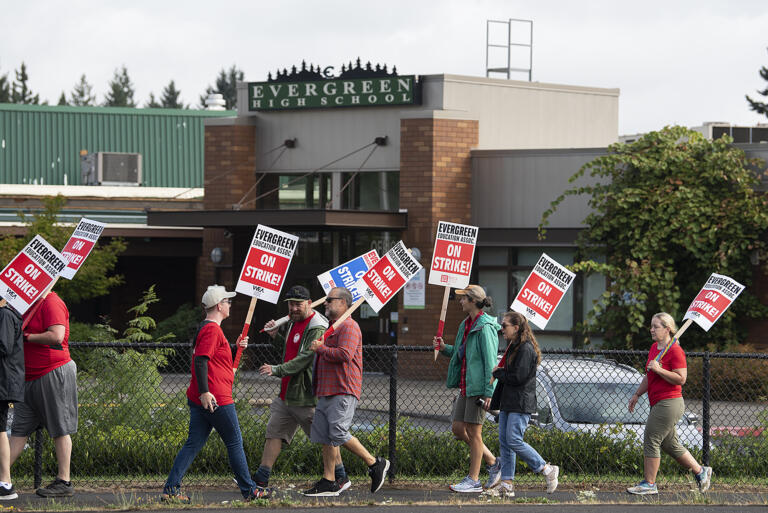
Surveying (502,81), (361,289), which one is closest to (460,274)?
(361,289)

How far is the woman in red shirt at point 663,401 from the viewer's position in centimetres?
1012

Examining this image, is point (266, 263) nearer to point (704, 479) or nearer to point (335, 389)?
point (335, 389)

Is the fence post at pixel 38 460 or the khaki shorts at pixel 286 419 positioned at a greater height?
the khaki shorts at pixel 286 419

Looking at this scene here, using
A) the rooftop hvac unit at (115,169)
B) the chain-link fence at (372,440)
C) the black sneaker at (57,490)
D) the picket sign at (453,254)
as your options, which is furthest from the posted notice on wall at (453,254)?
the rooftop hvac unit at (115,169)

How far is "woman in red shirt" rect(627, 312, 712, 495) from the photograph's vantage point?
1012 cm

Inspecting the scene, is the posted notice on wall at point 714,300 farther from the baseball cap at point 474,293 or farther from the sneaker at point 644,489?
the baseball cap at point 474,293

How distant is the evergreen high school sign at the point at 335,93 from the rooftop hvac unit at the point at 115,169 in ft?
30.9

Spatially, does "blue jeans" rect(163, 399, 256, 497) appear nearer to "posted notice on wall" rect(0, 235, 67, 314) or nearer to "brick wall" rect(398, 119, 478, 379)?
"posted notice on wall" rect(0, 235, 67, 314)

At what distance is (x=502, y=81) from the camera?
968 inches

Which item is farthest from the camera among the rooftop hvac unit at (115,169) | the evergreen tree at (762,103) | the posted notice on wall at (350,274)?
the evergreen tree at (762,103)

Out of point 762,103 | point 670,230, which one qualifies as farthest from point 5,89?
point 670,230

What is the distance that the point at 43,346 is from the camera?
31.8 feet

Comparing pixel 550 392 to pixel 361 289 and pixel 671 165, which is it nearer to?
pixel 361 289

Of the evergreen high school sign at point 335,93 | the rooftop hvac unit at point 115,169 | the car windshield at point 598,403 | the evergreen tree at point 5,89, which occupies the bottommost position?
the car windshield at point 598,403
